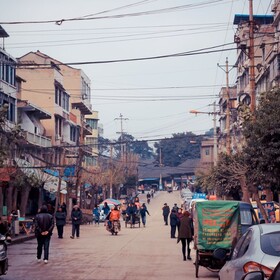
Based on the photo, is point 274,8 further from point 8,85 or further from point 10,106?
point 10,106

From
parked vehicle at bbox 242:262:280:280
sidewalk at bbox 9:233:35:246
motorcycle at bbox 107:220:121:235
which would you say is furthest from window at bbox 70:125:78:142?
parked vehicle at bbox 242:262:280:280

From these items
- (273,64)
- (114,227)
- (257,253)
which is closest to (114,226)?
(114,227)

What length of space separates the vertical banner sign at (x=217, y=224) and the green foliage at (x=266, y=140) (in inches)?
150

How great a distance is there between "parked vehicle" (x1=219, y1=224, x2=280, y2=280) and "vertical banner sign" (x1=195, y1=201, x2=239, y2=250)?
32.7ft

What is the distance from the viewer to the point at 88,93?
9856 cm

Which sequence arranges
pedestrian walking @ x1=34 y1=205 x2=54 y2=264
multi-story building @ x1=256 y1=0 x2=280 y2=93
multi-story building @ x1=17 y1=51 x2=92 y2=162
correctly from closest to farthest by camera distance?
pedestrian walking @ x1=34 y1=205 x2=54 y2=264, multi-story building @ x1=256 y1=0 x2=280 y2=93, multi-story building @ x1=17 y1=51 x2=92 y2=162

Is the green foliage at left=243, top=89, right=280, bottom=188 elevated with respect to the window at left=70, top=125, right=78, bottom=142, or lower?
lower

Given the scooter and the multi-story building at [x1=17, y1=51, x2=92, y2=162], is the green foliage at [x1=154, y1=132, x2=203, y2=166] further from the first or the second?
the scooter

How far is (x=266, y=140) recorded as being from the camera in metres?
25.0

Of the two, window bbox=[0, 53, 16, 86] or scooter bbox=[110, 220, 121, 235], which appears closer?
scooter bbox=[110, 220, 121, 235]

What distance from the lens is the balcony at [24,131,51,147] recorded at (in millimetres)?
58931

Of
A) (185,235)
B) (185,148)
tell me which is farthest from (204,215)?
(185,148)

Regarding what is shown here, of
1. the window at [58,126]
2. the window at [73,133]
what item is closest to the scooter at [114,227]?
the window at [58,126]

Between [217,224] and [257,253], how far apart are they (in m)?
11.6
